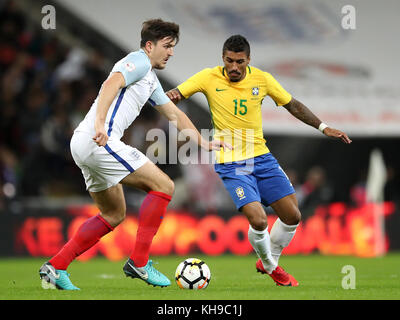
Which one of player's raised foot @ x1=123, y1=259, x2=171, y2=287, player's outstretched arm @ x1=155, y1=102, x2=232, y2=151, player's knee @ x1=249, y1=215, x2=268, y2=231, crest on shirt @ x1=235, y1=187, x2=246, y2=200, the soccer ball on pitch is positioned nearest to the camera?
player's raised foot @ x1=123, y1=259, x2=171, y2=287

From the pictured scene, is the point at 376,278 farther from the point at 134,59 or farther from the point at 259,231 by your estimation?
the point at 134,59

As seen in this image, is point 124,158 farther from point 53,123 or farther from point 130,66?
point 53,123

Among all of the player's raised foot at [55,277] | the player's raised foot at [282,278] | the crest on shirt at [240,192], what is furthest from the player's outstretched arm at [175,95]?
the player's raised foot at [55,277]

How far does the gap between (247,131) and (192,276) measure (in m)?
1.62

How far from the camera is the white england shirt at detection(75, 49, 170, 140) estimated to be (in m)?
6.59

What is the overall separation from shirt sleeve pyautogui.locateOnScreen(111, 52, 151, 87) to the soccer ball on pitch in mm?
1653

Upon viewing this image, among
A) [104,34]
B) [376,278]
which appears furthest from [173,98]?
[104,34]

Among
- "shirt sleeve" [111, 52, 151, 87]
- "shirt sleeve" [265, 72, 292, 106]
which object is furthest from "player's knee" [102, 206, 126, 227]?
"shirt sleeve" [265, 72, 292, 106]

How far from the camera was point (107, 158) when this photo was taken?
21.5ft

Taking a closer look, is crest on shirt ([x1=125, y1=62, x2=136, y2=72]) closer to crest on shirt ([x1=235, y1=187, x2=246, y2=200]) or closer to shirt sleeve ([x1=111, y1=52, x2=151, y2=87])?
shirt sleeve ([x1=111, y1=52, x2=151, y2=87])

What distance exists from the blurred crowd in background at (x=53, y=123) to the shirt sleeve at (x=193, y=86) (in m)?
6.26

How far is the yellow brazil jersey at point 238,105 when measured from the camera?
25.3 feet

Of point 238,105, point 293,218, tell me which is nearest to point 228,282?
point 293,218

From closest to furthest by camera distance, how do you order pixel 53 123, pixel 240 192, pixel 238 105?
pixel 240 192 < pixel 238 105 < pixel 53 123
